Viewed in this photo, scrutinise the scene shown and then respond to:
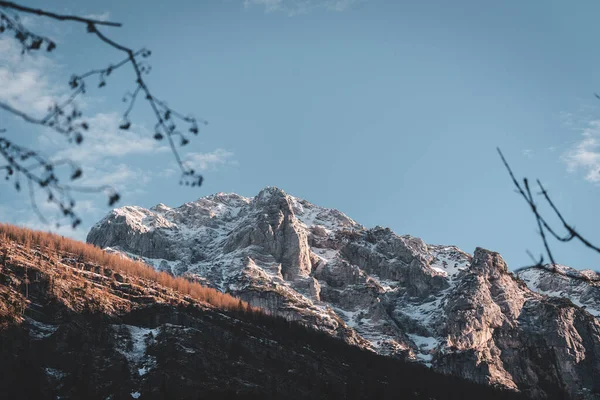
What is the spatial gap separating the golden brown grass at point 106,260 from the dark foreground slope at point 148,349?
1.76 metres

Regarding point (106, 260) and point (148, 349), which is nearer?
point (148, 349)

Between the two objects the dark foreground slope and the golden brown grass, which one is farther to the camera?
the golden brown grass

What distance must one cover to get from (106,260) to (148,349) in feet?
224

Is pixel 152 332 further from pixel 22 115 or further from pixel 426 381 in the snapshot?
pixel 22 115

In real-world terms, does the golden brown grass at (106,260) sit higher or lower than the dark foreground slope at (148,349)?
higher

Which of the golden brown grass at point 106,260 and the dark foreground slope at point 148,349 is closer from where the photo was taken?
the dark foreground slope at point 148,349

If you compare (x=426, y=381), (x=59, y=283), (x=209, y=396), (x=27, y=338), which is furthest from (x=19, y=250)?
(x=426, y=381)

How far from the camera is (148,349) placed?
104 metres

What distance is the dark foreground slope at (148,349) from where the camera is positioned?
86188mm

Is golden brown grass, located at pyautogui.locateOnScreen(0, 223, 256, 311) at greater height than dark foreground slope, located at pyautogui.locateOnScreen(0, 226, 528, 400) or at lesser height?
greater

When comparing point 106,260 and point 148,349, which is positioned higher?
point 106,260

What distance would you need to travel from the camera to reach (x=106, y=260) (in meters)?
167

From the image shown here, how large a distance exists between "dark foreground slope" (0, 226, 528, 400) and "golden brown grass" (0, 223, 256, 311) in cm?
176

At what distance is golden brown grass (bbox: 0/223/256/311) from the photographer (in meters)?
154
